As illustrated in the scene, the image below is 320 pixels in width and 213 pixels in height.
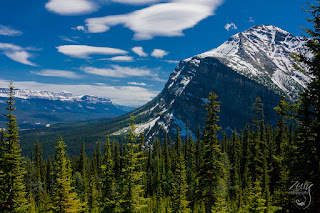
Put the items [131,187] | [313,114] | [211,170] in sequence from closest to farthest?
[313,114]
[131,187]
[211,170]

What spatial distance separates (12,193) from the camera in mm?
25922

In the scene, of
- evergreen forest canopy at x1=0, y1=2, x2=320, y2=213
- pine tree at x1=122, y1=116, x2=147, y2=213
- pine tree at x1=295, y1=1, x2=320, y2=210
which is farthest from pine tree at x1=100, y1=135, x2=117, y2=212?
pine tree at x1=295, y1=1, x2=320, y2=210

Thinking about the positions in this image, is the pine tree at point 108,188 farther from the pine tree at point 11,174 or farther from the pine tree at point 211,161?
the pine tree at point 211,161

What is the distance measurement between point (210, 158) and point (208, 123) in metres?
4.40

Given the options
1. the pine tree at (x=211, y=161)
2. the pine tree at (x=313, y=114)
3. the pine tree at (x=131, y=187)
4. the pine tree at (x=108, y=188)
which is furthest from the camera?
the pine tree at (x=108, y=188)

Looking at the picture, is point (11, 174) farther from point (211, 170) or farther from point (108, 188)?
point (211, 170)

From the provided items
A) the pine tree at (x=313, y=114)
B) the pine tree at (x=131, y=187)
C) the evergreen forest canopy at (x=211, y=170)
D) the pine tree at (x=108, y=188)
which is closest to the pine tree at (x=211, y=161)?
the evergreen forest canopy at (x=211, y=170)

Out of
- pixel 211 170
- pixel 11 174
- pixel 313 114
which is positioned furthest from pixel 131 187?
pixel 313 114

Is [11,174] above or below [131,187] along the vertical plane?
above

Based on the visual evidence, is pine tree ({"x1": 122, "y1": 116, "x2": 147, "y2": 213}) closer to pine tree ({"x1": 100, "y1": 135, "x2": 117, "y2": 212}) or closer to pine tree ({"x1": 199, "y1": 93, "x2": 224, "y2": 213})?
pine tree ({"x1": 100, "y1": 135, "x2": 117, "y2": 212})

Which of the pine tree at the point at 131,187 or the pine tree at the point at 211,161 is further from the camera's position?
the pine tree at the point at 211,161

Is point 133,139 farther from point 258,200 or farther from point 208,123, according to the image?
point 258,200

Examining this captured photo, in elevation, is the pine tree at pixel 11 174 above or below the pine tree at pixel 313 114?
below

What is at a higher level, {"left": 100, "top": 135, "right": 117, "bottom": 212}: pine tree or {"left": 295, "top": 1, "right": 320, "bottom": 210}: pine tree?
{"left": 295, "top": 1, "right": 320, "bottom": 210}: pine tree
